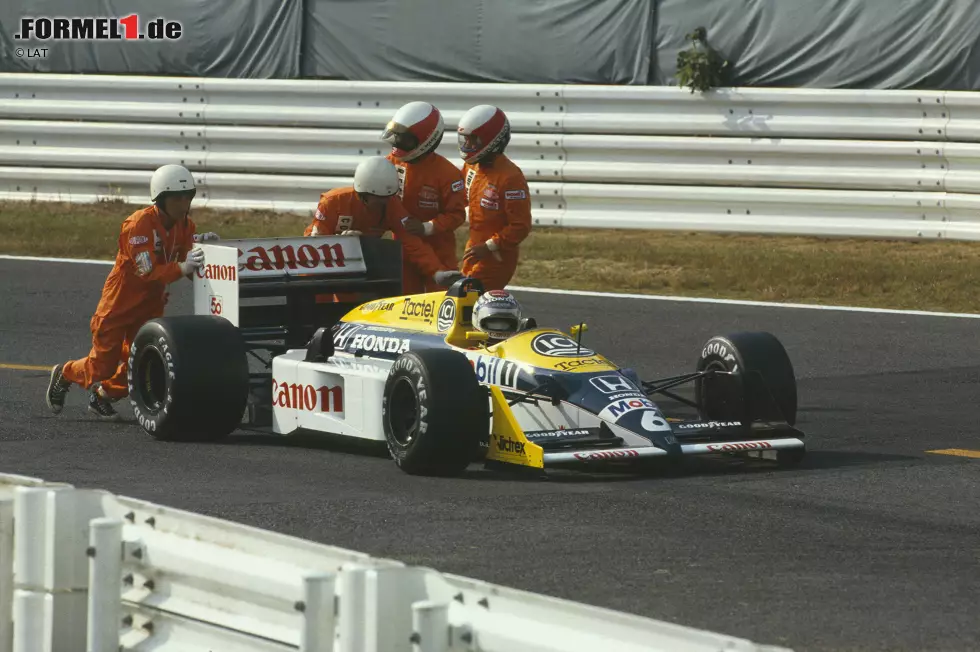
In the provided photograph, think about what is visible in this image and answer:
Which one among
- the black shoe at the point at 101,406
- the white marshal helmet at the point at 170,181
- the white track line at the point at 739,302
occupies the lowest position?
the black shoe at the point at 101,406

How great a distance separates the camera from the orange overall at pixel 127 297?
10.3 meters

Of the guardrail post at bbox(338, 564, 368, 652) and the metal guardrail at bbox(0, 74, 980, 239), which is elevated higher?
the metal guardrail at bbox(0, 74, 980, 239)

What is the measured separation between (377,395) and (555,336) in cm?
91

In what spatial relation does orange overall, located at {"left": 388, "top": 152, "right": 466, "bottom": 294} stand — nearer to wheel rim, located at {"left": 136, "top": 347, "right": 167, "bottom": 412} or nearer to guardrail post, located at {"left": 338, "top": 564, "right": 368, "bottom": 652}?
wheel rim, located at {"left": 136, "top": 347, "right": 167, "bottom": 412}

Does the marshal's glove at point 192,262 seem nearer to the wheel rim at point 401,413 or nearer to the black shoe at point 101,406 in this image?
the black shoe at point 101,406

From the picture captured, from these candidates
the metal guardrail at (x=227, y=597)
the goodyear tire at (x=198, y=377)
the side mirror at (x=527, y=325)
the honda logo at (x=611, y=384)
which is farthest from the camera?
the goodyear tire at (x=198, y=377)

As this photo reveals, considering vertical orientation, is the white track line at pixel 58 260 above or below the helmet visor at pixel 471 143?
below

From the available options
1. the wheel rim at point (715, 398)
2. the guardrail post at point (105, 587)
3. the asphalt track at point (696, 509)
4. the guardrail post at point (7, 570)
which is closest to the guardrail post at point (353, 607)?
the guardrail post at point (105, 587)

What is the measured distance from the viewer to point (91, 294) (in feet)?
50.5

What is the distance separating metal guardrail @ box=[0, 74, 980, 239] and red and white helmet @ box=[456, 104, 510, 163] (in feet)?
18.1

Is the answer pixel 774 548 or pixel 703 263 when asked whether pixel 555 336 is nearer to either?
pixel 774 548

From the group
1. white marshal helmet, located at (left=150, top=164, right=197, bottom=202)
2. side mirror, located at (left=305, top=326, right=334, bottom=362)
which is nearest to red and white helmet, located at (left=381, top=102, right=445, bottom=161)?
white marshal helmet, located at (left=150, top=164, right=197, bottom=202)

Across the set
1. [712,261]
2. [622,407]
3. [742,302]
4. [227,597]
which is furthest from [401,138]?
[227,597]

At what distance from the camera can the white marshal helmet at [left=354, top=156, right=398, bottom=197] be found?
10969mm
